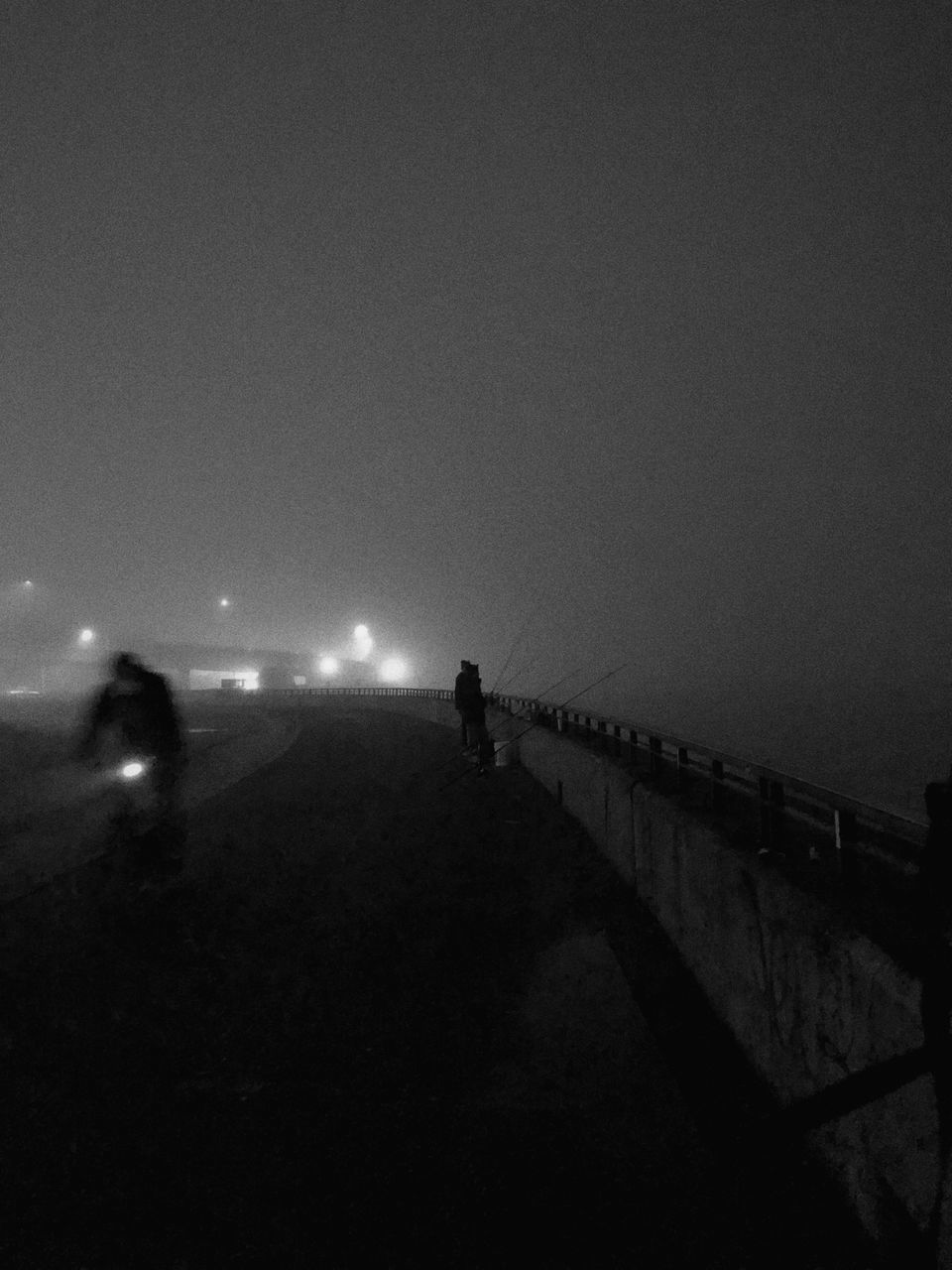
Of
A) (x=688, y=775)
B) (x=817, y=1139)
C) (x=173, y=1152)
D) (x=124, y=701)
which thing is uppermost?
(x=124, y=701)

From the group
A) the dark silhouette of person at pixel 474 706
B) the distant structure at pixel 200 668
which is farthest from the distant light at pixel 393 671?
the dark silhouette of person at pixel 474 706

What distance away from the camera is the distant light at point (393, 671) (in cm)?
11781

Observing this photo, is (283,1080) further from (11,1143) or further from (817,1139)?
(817,1139)

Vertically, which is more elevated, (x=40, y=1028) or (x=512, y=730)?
(x=512, y=730)

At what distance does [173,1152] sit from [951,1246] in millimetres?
3972

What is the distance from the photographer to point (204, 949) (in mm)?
7602

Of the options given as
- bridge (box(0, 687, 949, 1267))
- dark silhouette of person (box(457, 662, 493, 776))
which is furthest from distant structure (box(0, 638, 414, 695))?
bridge (box(0, 687, 949, 1267))

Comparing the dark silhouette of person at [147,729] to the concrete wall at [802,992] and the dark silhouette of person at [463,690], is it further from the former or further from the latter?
the dark silhouette of person at [463,690]

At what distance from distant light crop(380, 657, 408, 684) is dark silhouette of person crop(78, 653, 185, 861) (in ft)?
Answer: 353

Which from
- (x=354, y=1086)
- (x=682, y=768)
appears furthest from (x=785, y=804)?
(x=354, y=1086)

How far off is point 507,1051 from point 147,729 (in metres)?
4.91

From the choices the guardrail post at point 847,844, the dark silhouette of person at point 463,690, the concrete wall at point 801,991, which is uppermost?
the dark silhouette of person at point 463,690

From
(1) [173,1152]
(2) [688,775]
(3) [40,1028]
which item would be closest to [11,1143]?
(1) [173,1152]

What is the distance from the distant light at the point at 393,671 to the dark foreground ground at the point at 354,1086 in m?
108
